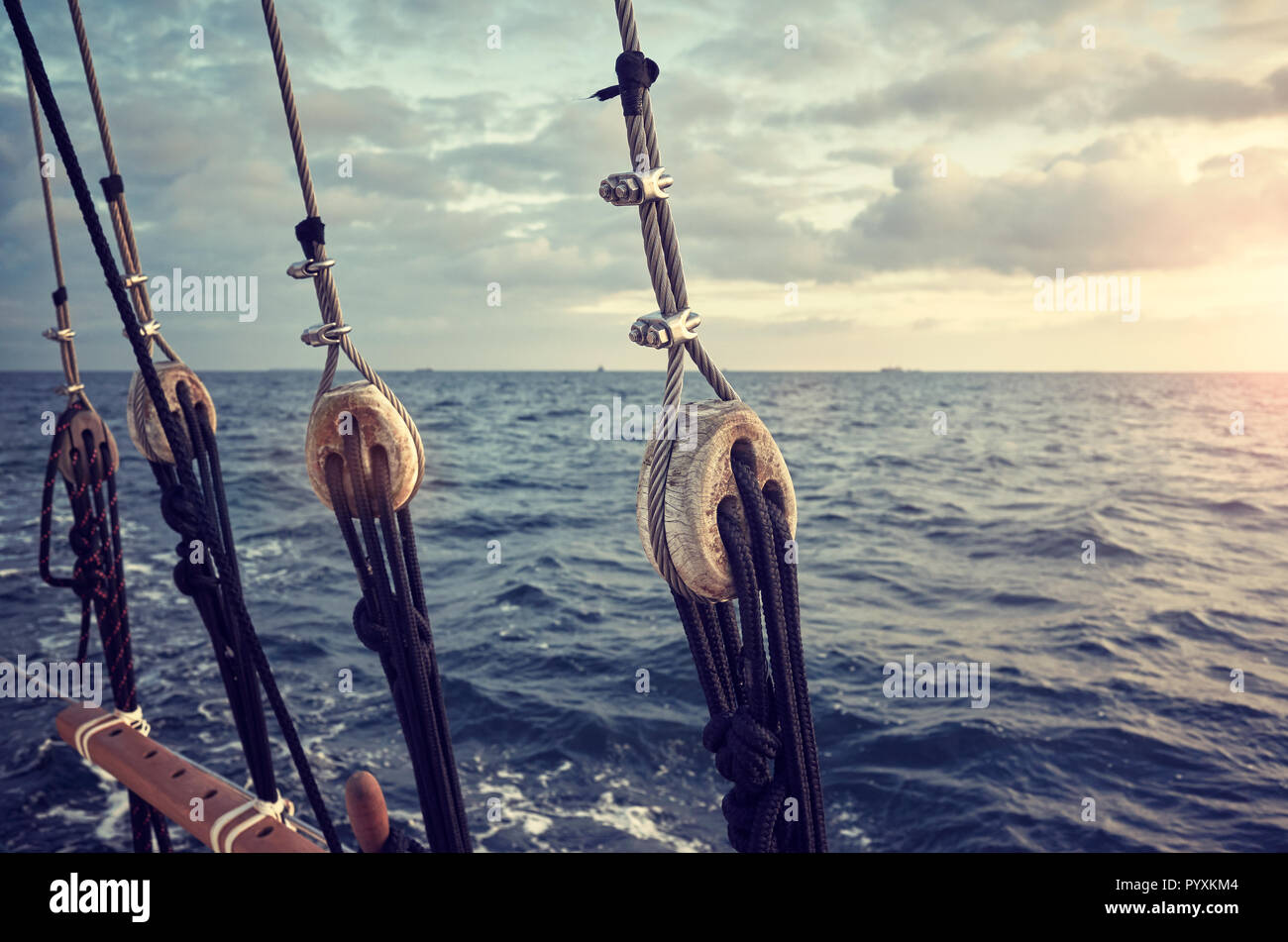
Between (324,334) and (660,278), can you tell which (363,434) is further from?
(660,278)

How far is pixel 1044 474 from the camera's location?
2294cm

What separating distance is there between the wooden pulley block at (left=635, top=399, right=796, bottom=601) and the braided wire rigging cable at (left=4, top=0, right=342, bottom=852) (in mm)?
1209

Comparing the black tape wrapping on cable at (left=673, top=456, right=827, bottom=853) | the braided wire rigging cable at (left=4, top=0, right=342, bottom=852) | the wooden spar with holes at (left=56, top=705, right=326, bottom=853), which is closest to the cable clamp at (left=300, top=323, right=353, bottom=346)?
the braided wire rigging cable at (left=4, top=0, right=342, bottom=852)

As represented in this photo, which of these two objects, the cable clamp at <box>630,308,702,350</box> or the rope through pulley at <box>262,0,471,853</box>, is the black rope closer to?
the cable clamp at <box>630,308,702,350</box>

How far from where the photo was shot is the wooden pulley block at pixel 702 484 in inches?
56.5

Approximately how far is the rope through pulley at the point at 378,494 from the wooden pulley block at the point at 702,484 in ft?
2.67

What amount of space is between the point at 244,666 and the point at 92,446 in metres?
1.57

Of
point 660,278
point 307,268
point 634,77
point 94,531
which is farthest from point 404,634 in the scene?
point 94,531

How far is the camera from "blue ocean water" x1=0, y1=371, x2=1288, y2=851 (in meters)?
6.40

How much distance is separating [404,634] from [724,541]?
103 cm

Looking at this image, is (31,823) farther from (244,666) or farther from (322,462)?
(322,462)

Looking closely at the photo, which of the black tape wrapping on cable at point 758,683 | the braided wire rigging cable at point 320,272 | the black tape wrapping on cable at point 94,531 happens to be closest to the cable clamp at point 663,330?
the black tape wrapping on cable at point 758,683
